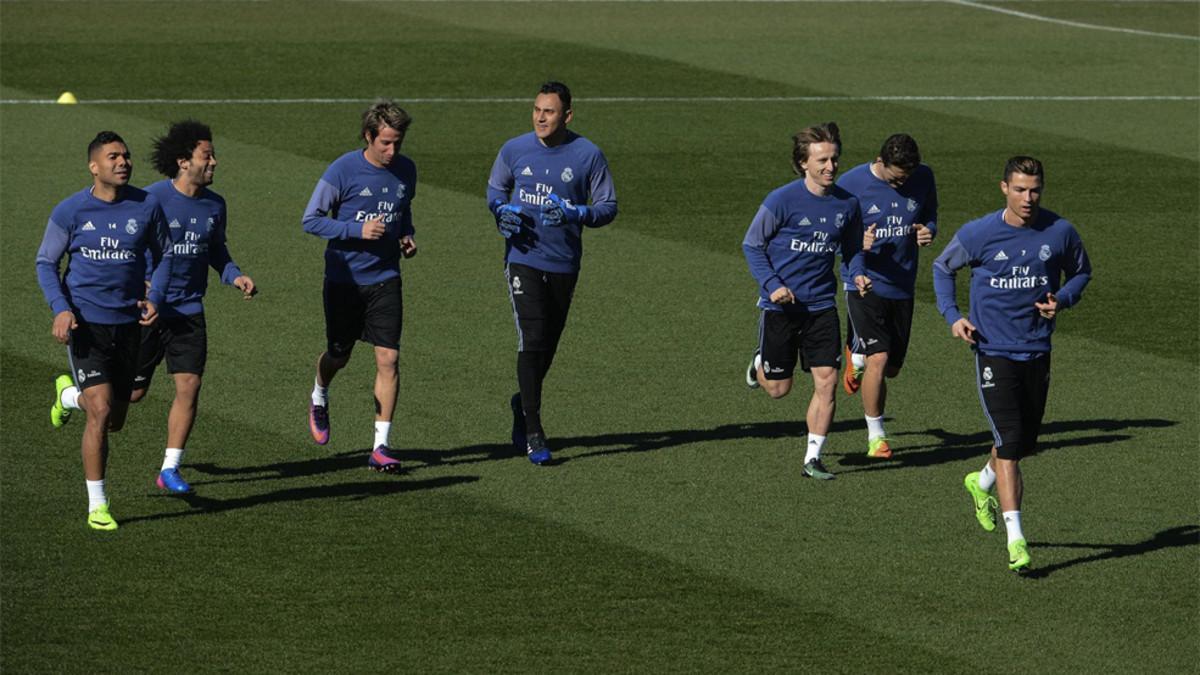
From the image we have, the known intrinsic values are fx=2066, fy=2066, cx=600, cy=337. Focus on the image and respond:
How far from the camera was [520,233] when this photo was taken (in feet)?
46.3

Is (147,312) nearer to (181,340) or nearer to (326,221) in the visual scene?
(181,340)

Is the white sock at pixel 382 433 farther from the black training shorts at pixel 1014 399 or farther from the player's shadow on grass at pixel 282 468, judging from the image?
the black training shorts at pixel 1014 399

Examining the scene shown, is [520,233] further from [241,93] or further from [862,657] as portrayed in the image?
[241,93]

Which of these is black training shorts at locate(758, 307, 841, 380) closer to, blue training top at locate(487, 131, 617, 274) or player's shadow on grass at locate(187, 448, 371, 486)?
blue training top at locate(487, 131, 617, 274)

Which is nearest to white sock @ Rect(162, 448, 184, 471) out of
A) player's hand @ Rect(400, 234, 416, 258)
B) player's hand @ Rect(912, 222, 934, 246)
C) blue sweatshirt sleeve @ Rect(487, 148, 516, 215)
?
player's hand @ Rect(400, 234, 416, 258)

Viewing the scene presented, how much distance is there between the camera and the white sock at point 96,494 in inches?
482

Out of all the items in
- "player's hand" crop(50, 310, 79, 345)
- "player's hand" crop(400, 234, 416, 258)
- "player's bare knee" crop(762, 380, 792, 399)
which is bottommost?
"player's bare knee" crop(762, 380, 792, 399)

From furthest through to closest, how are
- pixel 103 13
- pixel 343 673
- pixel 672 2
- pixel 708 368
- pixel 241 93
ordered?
pixel 672 2 → pixel 103 13 → pixel 241 93 → pixel 708 368 → pixel 343 673

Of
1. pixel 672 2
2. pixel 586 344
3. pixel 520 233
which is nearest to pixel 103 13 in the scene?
pixel 672 2

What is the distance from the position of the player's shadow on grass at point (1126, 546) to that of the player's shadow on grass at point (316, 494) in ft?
12.5

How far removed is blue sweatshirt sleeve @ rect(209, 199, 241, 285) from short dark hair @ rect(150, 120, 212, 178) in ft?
1.31

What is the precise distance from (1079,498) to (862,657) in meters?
3.51

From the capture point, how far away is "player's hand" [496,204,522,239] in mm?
13914

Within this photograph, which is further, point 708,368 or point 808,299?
point 708,368
